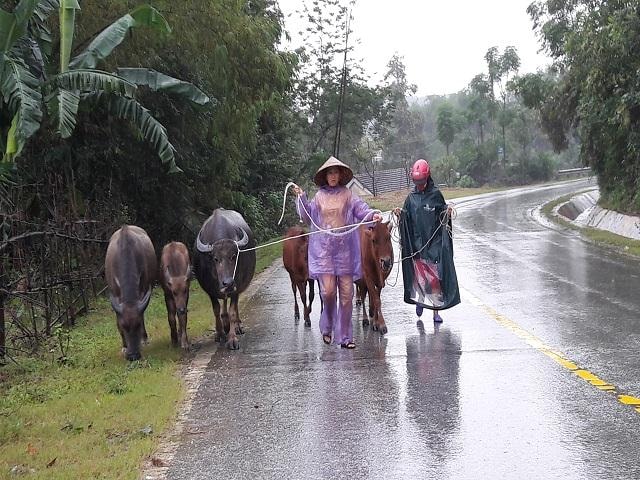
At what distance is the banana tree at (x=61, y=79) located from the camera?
9656 mm

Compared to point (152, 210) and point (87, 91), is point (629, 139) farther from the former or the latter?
point (87, 91)

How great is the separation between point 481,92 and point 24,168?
188 feet

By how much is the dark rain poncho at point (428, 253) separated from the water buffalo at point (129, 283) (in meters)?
3.43

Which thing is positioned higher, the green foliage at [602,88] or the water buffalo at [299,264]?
the green foliage at [602,88]

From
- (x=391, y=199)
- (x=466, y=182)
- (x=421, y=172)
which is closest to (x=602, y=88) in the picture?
(x=421, y=172)

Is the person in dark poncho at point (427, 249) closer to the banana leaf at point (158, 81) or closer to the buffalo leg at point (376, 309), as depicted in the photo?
the buffalo leg at point (376, 309)

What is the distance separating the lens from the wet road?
17.4 ft

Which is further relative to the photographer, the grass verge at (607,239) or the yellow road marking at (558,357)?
the grass verge at (607,239)

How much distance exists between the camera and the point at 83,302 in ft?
41.8

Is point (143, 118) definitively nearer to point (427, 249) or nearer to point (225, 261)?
point (225, 261)

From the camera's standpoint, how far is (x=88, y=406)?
718 centimetres

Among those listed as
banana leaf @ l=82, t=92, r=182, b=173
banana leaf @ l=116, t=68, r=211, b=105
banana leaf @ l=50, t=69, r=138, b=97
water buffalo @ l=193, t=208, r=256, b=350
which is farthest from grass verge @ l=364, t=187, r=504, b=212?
water buffalo @ l=193, t=208, r=256, b=350

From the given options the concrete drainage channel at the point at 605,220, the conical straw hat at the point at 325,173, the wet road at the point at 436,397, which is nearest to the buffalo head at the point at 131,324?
the wet road at the point at 436,397

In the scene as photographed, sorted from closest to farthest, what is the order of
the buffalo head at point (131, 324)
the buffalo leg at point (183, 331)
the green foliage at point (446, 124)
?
the buffalo head at point (131, 324) → the buffalo leg at point (183, 331) → the green foliage at point (446, 124)
